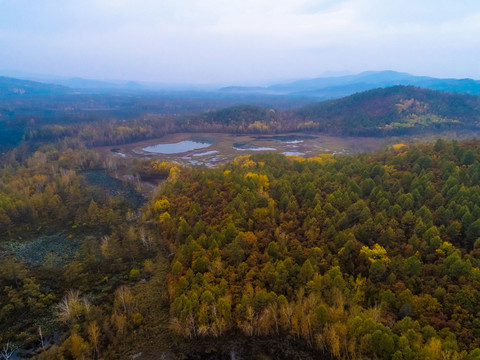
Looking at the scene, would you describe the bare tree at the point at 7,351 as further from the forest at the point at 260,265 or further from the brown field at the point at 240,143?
the brown field at the point at 240,143

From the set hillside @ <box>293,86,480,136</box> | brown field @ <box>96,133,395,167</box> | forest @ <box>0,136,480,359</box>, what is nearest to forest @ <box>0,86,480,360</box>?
forest @ <box>0,136,480,359</box>

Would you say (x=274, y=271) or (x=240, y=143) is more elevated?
(x=240, y=143)

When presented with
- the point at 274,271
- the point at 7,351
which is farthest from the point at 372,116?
the point at 7,351

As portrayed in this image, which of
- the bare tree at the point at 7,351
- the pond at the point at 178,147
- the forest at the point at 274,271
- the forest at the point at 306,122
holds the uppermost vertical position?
the forest at the point at 306,122

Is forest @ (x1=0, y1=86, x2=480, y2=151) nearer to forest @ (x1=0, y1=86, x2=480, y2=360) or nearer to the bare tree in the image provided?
forest @ (x1=0, y1=86, x2=480, y2=360)

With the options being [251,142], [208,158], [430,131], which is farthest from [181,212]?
[430,131]

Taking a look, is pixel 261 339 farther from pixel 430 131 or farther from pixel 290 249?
pixel 430 131

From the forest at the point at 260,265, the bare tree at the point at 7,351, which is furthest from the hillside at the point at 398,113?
the bare tree at the point at 7,351

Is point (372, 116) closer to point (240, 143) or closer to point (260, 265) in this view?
point (240, 143)
